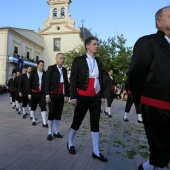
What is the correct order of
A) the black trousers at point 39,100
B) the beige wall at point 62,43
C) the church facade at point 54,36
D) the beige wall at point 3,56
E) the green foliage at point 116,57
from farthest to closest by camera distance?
A: the beige wall at point 62,43 → the church facade at point 54,36 → the beige wall at point 3,56 → the green foliage at point 116,57 → the black trousers at point 39,100

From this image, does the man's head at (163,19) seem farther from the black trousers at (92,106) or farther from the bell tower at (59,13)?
the bell tower at (59,13)

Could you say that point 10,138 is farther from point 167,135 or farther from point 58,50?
point 58,50

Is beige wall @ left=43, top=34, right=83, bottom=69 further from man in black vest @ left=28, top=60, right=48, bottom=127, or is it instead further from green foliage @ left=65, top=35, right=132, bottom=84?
man in black vest @ left=28, top=60, right=48, bottom=127

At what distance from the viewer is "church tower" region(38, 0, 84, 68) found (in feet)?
177

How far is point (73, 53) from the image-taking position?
38.0 m

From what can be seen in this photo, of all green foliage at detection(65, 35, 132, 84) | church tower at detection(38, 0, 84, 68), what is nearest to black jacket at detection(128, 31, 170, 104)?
green foliage at detection(65, 35, 132, 84)

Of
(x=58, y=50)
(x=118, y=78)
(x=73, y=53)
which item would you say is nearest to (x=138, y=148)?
(x=118, y=78)

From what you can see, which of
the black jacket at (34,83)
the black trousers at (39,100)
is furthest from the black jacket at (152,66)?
the black jacket at (34,83)

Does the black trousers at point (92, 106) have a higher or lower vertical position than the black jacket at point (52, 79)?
lower

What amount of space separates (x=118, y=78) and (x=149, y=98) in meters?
31.9

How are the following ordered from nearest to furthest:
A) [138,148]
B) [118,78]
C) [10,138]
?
[138,148], [10,138], [118,78]

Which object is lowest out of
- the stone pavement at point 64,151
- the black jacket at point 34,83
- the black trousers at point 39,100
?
the stone pavement at point 64,151

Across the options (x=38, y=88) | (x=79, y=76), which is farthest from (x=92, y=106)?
(x=38, y=88)

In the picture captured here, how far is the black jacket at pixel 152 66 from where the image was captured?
106 inches
